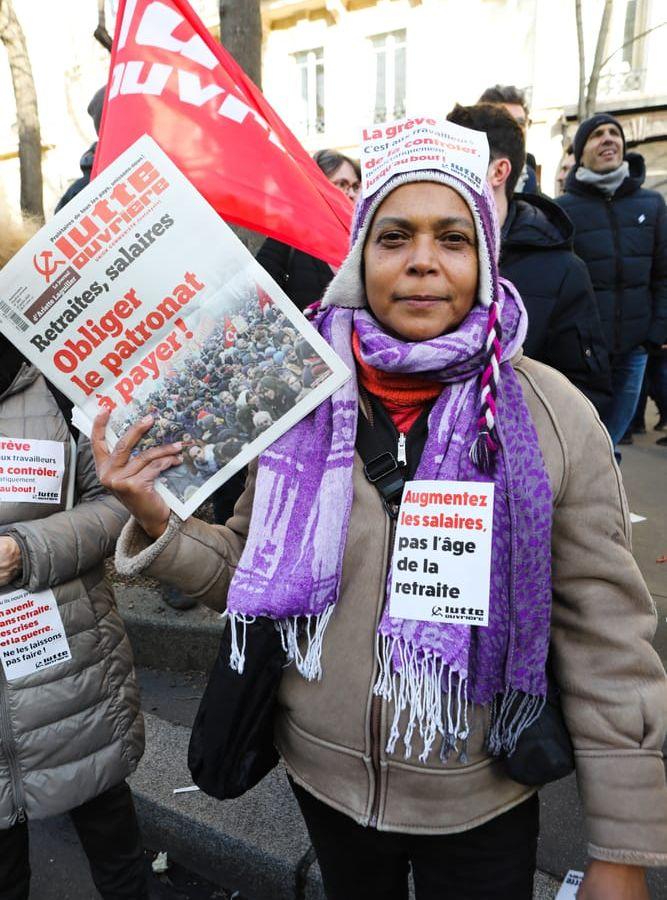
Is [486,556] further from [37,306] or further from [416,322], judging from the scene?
[37,306]

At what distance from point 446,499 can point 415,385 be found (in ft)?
0.77

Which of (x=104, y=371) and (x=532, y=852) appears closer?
(x=104, y=371)

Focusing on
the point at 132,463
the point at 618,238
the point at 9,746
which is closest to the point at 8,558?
the point at 9,746

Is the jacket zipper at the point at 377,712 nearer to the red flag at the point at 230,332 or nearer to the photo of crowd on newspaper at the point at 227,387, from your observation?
the photo of crowd on newspaper at the point at 227,387

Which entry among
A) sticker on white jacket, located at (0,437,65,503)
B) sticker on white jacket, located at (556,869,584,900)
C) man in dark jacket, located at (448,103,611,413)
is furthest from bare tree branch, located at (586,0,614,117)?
sticker on white jacket, located at (556,869,584,900)

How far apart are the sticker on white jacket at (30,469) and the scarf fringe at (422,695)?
1.01 metres

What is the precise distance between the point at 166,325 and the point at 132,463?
0.26 metres

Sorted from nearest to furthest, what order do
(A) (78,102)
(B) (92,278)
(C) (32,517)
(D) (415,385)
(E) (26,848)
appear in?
(B) (92,278) → (D) (415,385) → (C) (32,517) → (E) (26,848) → (A) (78,102)

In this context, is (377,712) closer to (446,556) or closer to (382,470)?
(446,556)

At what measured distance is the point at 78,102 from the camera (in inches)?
766

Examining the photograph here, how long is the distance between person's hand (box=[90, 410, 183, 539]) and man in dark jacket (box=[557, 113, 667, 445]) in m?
2.94

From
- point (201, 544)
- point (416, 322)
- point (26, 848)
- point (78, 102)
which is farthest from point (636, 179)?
point (78, 102)

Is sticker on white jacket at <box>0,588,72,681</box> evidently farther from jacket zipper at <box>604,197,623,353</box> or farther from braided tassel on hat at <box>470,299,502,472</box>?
jacket zipper at <box>604,197,623,353</box>

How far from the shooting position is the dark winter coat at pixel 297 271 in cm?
297
